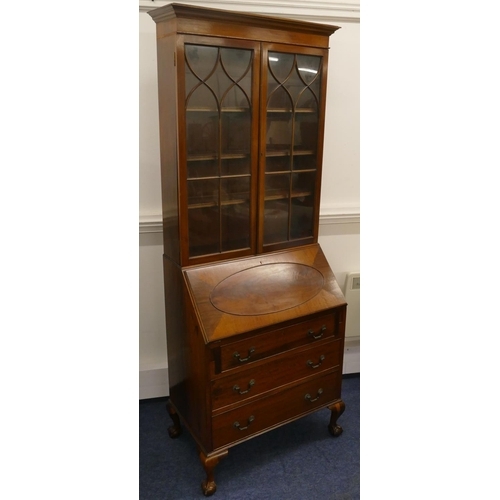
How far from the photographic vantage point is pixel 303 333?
198 cm

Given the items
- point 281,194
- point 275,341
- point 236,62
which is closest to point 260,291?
point 275,341

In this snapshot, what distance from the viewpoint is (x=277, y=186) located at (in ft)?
6.68

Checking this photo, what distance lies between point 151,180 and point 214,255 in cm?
53

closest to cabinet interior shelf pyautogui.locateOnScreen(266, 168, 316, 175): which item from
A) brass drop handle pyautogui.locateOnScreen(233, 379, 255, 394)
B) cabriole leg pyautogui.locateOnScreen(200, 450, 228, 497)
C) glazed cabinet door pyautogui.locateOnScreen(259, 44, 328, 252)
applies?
glazed cabinet door pyautogui.locateOnScreen(259, 44, 328, 252)

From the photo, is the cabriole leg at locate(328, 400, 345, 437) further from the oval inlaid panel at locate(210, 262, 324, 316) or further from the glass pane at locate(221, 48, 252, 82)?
the glass pane at locate(221, 48, 252, 82)

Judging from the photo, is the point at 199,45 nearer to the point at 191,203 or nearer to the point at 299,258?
the point at 191,203

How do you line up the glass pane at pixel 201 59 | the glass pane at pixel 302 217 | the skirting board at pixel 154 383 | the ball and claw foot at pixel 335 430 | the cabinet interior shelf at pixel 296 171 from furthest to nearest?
the skirting board at pixel 154 383
the ball and claw foot at pixel 335 430
the glass pane at pixel 302 217
the cabinet interior shelf at pixel 296 171
the glass pane at pixel 201 59

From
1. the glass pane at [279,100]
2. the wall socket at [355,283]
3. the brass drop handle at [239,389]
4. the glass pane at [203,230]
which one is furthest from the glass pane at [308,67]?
the brass drop handle at [239,389]

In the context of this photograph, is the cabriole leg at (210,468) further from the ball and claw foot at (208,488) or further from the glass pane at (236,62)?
the glass pane at (236,62)

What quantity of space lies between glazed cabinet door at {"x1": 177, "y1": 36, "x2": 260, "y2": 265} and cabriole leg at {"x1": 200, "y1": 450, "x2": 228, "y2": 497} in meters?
0.77

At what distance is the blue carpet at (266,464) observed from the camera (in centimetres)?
191

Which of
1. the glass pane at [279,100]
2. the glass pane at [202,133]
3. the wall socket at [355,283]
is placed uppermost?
the glass pane at [279,100]

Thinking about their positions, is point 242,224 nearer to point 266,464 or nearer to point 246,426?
point 246,426
